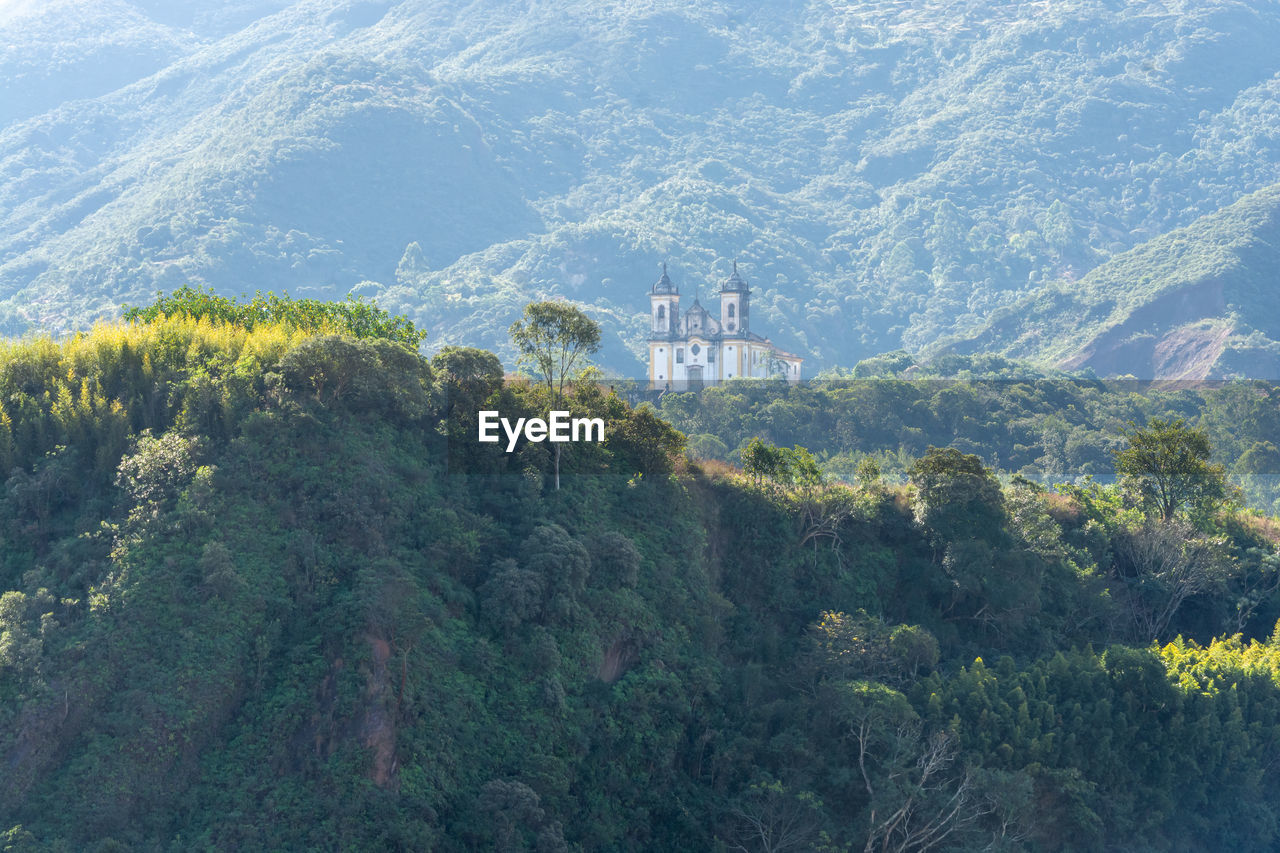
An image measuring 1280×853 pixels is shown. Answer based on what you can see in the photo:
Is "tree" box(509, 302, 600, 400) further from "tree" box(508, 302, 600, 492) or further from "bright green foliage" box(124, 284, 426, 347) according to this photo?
"bright green foliage" box(124, 284, 426, 347)

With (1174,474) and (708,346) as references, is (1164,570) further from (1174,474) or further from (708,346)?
(708,346)

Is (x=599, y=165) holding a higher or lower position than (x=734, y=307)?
higher

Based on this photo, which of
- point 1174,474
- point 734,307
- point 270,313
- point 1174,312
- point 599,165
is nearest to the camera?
point 270,313

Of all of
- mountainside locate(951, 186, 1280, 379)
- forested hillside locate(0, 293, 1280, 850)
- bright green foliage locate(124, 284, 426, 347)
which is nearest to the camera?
forested hillside locate(0, 293, 1280, 850)

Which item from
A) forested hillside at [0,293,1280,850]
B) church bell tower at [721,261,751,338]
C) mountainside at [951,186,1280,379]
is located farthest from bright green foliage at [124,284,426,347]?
mountainside at [951,186,1280,379]

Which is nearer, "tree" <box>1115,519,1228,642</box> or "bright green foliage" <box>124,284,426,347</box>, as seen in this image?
"bright green foliage" <box>124,284,426,347</box>

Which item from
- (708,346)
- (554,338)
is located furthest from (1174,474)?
(708,346)

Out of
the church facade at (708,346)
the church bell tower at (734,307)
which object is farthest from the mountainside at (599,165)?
the church bell tower at (734,307)
